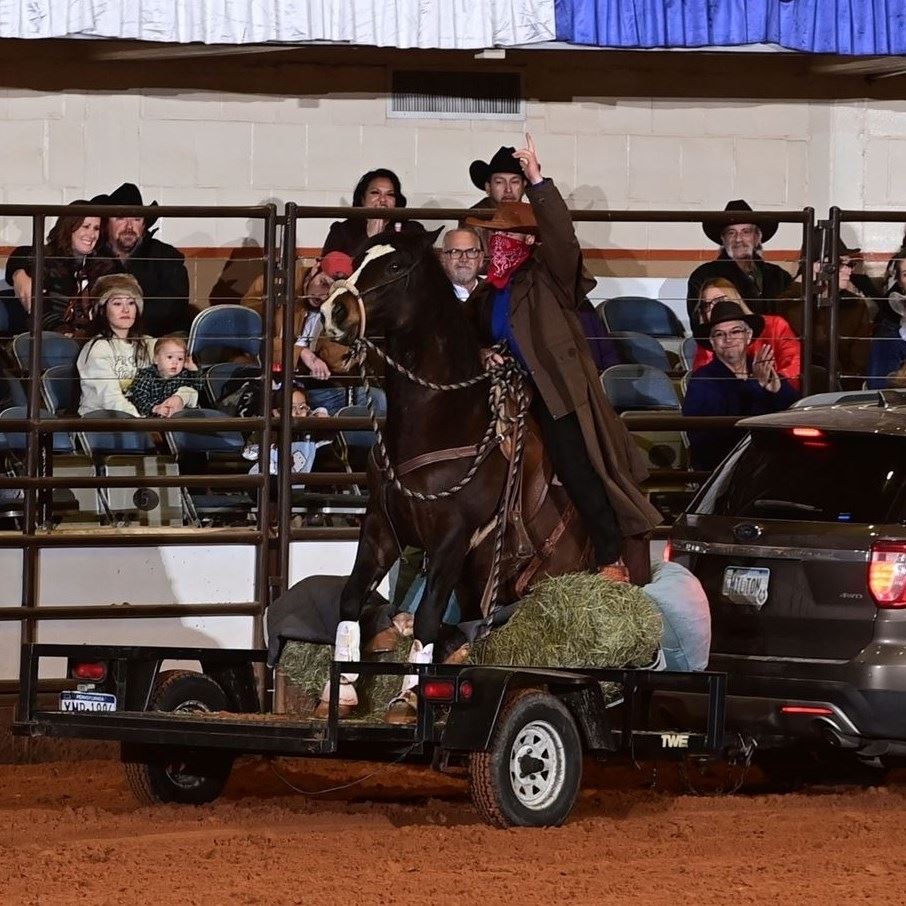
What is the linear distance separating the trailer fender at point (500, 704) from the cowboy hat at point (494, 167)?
605 cm

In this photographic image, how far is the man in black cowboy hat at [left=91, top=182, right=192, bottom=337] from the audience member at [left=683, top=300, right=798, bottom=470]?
3077 mm

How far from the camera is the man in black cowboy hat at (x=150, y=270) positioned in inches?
436

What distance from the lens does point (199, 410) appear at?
10.8m

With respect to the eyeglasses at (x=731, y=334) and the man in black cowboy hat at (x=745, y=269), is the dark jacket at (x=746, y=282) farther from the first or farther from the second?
the eyeglasses at (x=731, y=334)

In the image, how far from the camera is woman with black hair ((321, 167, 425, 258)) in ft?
39.7

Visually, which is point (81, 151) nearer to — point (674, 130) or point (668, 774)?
point (674, 130)

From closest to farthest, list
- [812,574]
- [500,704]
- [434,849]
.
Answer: [434,849] → [500,704] → [812,574]

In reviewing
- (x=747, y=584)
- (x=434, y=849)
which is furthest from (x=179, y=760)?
(x=747, y=584)

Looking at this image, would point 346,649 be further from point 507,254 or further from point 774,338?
point 774,338

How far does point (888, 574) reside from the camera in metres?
8.05

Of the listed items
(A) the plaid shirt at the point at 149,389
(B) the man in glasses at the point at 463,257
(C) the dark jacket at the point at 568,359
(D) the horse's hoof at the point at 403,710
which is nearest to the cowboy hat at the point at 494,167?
(B) the man in glasses at the point at 463,257

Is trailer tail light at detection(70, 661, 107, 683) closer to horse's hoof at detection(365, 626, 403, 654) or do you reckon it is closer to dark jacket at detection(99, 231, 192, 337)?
horse's hoof at detection(365, 626, 403, 654)

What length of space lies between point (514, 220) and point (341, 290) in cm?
97

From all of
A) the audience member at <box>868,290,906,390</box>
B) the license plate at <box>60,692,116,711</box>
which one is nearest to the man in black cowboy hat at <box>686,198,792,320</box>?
the audience member at <box>868,290,906,390</box>
